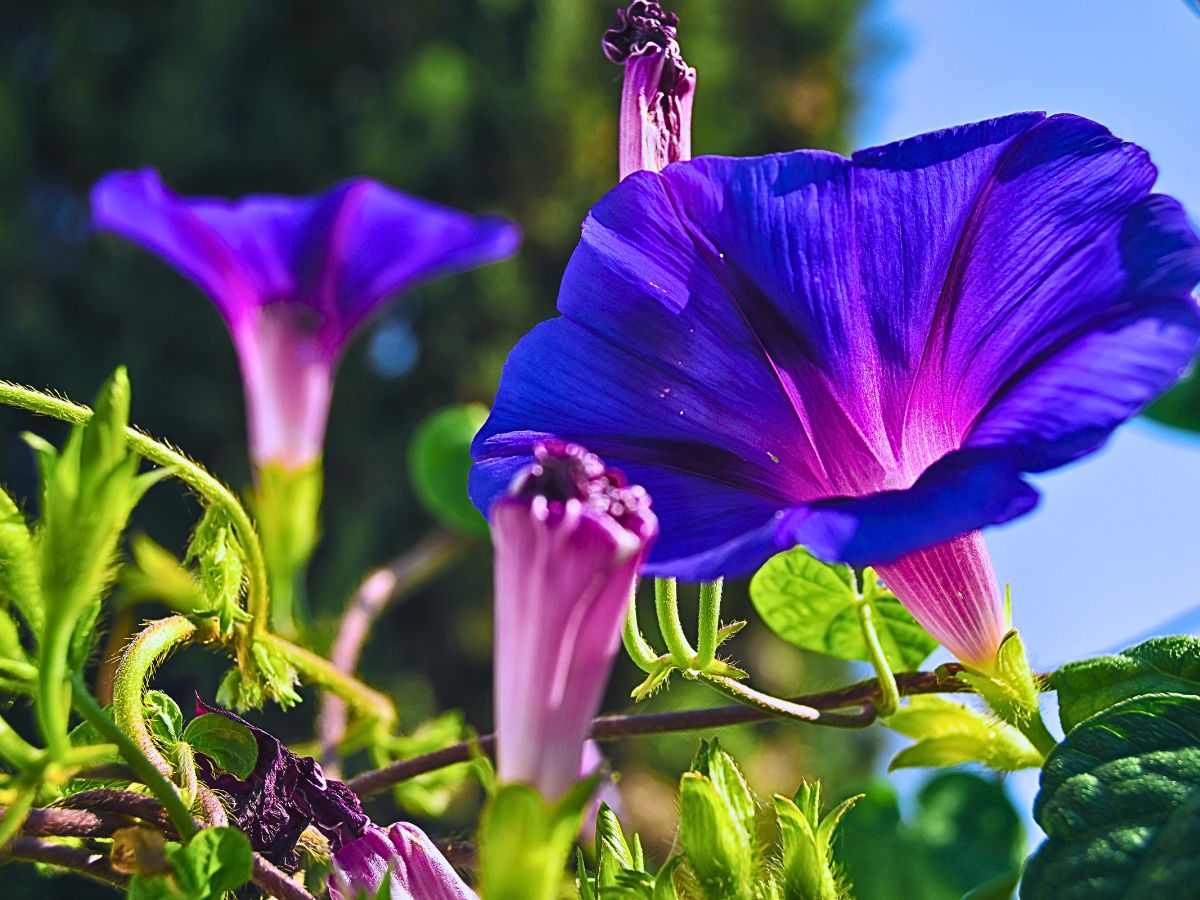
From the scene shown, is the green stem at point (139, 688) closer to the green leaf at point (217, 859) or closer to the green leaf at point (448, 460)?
the green leaf at point (217, 859)

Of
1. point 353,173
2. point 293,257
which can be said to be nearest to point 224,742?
point 293,257

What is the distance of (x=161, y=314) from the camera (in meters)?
Result: 3.63

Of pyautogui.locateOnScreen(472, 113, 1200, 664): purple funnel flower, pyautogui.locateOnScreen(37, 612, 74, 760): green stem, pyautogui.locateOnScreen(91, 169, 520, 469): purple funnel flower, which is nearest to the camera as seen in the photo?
pyautogui.locateOnScreen(37, 612, 74, 760): green stem

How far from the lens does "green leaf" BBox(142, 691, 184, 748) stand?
0.36m

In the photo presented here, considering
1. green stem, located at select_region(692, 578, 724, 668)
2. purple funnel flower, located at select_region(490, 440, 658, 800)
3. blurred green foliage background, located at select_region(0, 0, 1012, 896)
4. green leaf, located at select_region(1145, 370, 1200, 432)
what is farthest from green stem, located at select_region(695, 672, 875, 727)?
blurred green foliage background, located at select_region(0, 0, 1012, 896)

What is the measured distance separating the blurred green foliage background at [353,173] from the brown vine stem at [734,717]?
Answer: 3.01 m

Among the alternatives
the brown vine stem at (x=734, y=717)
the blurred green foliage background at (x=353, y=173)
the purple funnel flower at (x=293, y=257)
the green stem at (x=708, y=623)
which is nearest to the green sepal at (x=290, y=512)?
the purple funnel flower at (x=293, y=257)

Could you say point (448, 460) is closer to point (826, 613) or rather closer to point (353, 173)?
point (826, 613)

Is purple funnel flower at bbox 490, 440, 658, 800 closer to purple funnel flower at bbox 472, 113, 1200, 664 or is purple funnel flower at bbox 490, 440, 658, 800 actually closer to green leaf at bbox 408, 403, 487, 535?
purple funnel flower at bbox 472, 113, 1200, 664

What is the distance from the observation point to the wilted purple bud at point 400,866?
35 centimetres

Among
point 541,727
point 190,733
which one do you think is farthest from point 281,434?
point 541,727

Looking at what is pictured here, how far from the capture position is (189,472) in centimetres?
40

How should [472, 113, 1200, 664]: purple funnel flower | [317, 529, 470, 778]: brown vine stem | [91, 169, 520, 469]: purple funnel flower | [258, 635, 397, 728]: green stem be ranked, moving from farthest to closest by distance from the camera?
[91, 169, 520, 469]: purple funnel flower < [317, 529, 470, 778]: brown vine stem < [258, 635, 397, 728]: green stem < [472, 113, 1200, 664]: purple funnel flower

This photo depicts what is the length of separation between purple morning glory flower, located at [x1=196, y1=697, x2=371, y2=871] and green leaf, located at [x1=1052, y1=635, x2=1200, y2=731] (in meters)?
0.23
